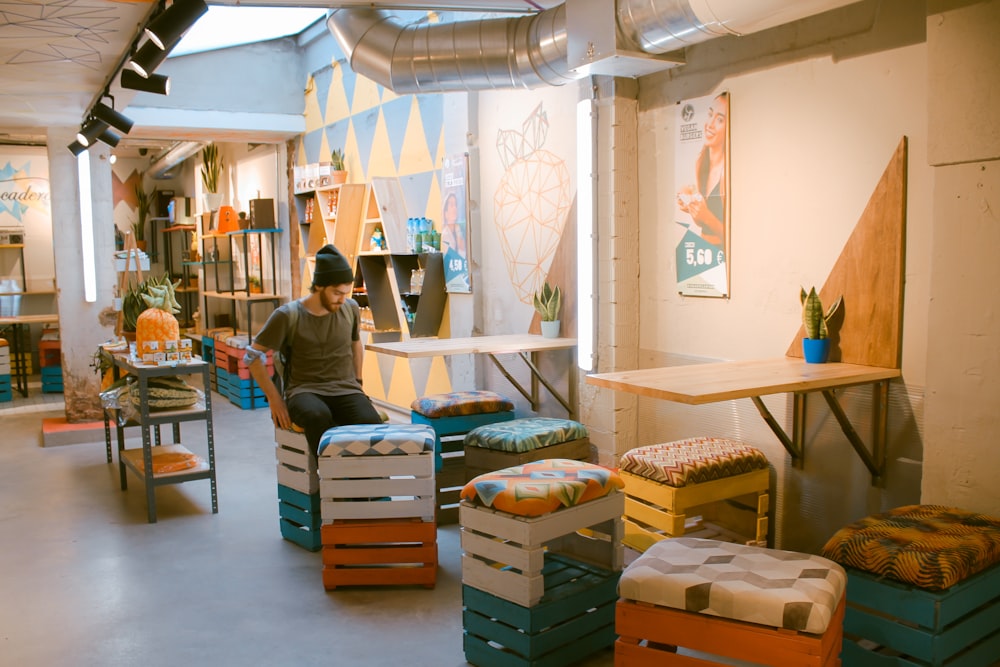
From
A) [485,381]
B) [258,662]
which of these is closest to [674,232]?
[485,381]

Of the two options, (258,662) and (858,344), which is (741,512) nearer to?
(858,344)

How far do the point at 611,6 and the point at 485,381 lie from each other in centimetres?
290

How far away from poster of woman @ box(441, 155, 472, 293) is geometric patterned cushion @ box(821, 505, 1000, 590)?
Answer: 137 inches

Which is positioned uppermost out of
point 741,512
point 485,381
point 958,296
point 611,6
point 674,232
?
point 611,6

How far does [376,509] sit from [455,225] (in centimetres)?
263

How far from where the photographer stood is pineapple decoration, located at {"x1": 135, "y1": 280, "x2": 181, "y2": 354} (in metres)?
4.87

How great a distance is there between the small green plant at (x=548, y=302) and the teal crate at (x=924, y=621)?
2.53m

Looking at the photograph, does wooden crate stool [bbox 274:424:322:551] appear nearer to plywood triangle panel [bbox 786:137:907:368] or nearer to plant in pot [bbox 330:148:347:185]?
plywood triangle panel [bbox 786:137:907:368]

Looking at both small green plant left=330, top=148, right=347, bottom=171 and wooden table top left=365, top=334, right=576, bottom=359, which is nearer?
wooden table top left=365, top=334, right=576, bottom=359

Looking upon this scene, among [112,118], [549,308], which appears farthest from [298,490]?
[112,118]

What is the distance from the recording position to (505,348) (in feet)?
14.7

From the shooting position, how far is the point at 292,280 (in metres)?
8.61

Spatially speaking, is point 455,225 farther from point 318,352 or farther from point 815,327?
point 815,327

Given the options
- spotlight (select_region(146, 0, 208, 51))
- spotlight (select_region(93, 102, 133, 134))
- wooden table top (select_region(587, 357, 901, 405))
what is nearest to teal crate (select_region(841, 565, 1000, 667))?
wooden table top (select_region(587, 357, 901, 405))
